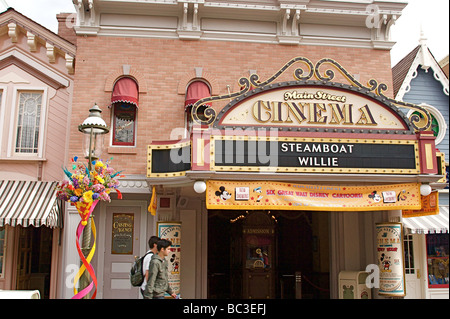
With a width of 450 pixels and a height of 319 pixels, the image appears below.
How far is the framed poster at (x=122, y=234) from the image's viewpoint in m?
12.7

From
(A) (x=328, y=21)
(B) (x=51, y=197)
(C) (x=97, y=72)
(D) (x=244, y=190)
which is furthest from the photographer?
(A) (x=328, y=21)

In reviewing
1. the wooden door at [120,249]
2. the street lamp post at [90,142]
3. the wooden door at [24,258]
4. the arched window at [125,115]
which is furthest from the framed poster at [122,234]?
the street lamp post at [90,142]

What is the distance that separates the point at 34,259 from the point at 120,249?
3656 millimetres

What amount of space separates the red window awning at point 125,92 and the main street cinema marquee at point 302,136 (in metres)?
2.32

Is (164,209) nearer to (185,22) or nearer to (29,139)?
(29,139)

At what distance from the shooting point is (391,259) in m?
11.5

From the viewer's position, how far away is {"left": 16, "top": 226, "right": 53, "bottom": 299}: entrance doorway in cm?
1308

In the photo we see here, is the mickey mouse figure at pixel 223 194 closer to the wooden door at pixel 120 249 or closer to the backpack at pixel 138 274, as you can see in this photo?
the backpack at pixel 138 274

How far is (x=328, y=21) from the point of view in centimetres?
1399

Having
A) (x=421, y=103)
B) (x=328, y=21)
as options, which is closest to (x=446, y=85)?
(x=421, y=103)

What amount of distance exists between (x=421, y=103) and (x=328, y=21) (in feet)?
14.3

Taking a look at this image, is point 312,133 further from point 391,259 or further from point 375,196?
point 391,259

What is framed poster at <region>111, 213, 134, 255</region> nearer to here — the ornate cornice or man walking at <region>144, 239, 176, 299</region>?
the ornate cornice

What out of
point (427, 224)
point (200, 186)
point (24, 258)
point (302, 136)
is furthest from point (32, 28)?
point (427, 224)
